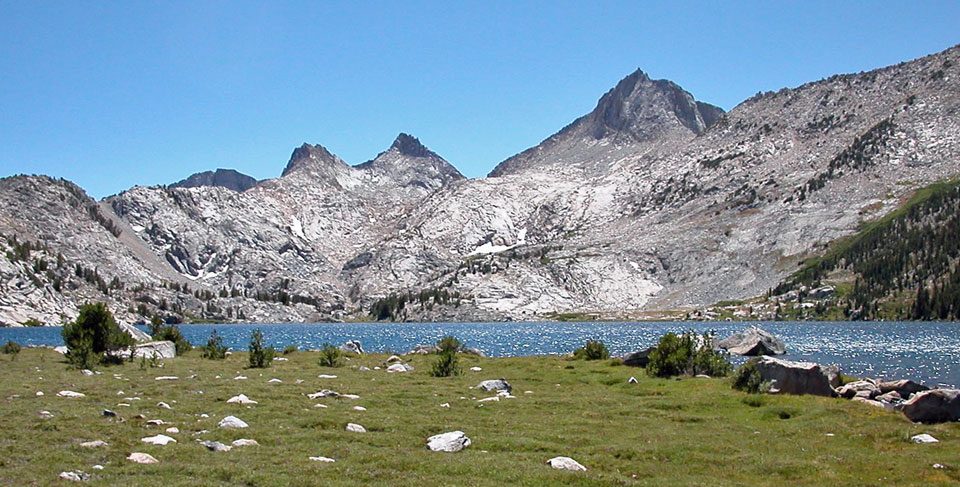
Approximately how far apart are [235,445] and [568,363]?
114ft

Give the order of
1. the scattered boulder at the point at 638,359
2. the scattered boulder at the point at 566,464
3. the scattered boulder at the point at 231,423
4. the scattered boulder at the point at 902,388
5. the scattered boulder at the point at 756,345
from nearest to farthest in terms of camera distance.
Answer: the scattered boulder at the point at 566,464 < the scattered boulder at the point at 231,423 < the scattered boulder at the point at 902,388 < the scattered boulder at the point at 638,359 < the scattered boulder at the point at 756,345

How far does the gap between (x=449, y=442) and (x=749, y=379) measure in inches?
784

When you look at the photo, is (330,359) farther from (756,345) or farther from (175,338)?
(756,345)

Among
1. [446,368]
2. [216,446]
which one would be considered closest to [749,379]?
[446,368]

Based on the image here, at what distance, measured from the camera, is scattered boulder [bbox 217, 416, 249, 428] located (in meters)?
23.0

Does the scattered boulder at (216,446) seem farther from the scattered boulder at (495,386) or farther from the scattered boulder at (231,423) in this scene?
the scattered boulder at (495,386)

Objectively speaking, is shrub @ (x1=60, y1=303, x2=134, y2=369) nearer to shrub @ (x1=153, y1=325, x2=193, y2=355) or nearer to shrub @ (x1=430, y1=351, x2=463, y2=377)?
shrub @ (x1=153, y1=325, x2=193, y2=355)

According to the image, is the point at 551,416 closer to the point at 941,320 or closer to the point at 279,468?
the point at 279,468

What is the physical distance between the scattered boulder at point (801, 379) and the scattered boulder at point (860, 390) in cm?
112

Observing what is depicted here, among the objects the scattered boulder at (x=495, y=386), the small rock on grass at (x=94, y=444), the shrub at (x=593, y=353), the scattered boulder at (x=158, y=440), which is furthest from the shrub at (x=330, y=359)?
the small rock on grass at (x=94, y=444)

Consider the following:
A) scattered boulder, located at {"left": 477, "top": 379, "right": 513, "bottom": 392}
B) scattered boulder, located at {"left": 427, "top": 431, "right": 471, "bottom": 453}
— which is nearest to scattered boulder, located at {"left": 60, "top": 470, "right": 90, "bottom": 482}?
scattered boulder, located at {"left": 427, "top": 431, "right": 471, "bottom": 453}

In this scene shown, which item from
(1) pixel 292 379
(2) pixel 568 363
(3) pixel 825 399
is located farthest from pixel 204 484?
(2) pixel 568 363

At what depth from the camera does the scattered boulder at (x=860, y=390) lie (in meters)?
36.5

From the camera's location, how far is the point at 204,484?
51.8 ft
